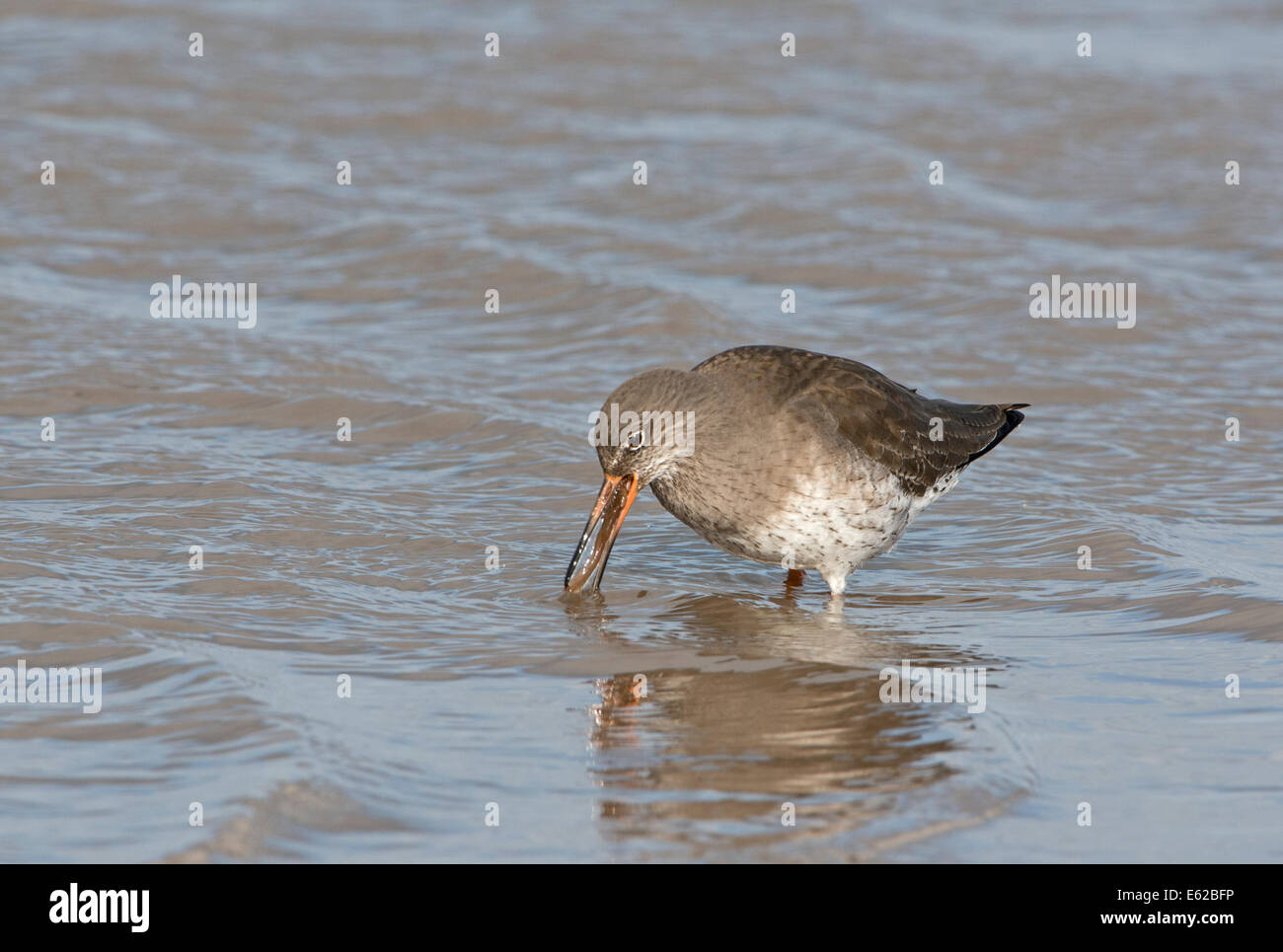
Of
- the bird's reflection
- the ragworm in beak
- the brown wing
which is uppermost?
the brown wing

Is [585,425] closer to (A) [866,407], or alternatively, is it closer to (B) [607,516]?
(A) [866,407]

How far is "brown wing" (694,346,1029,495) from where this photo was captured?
23.7 ft

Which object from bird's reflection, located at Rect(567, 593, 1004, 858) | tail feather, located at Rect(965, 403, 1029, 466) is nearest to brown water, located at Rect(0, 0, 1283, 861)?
bird's reflection, located at Rect(567, 593, 1004, 858)

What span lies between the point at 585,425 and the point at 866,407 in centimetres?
243

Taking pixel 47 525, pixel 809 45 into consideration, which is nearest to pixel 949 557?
pixel 47 525

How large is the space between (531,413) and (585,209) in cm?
378

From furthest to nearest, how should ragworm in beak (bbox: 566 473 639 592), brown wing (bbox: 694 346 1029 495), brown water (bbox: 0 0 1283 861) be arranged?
brown wing (bbox: 694 346 1029 495) → ragworm in beak (bbox: 566 473 639 592) → brown water (bbox: 0 0 1283 861)

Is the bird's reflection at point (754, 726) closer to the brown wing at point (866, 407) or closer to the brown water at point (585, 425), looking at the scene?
the brown water at point (585, 425)

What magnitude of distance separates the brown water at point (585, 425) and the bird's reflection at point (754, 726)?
0.08 ft

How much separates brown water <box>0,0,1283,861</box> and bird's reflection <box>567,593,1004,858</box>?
24mm

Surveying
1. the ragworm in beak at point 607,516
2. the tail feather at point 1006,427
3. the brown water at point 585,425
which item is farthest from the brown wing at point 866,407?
the ragworm in beak at point 607,516

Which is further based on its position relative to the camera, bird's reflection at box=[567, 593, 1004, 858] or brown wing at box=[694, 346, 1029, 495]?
brown wing at box=[694, 346, 1029, 495]

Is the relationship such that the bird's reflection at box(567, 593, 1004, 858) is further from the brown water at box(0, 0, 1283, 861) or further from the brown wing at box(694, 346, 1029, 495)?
the brown wing at box(694, 346, 1029, 495)

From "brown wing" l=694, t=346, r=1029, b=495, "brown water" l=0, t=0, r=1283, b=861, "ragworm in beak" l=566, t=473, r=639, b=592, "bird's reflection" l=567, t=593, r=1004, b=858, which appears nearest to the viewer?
"bird's reflection" l=567, t=593, r=1004, b=858
